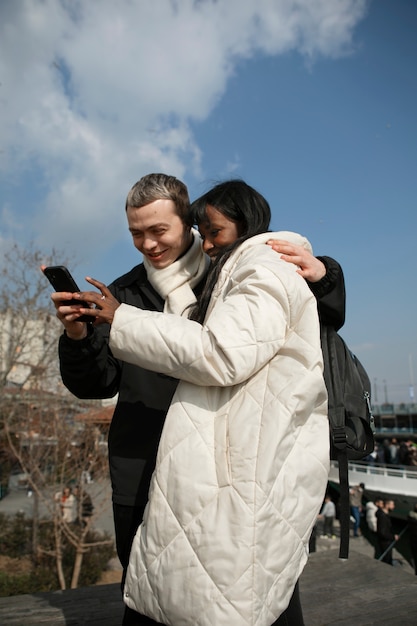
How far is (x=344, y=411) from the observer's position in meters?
1.69

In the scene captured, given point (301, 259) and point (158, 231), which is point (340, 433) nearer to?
point (301, 259)

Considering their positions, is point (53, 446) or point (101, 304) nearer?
point (101, 304)

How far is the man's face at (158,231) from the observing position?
6.24 feet

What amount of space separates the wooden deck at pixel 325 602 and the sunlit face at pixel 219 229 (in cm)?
257

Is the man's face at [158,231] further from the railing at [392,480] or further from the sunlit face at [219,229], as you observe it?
the railing at [392,480]

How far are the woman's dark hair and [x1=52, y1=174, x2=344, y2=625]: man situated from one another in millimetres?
169

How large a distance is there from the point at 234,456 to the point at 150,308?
0.88 metres

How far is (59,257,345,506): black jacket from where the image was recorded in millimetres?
1760

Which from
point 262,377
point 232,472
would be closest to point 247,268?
point 262,377

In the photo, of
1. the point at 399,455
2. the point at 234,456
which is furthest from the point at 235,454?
the point at 399,455

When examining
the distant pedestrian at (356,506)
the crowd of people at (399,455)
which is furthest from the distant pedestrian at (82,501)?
the distant pedestrian at (356,506)

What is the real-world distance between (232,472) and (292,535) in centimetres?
25

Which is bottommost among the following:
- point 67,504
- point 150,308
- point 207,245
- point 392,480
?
point 67,504

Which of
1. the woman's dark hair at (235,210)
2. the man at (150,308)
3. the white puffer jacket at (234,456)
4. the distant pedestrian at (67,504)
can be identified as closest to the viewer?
the white puffer jacket at (234,456)
